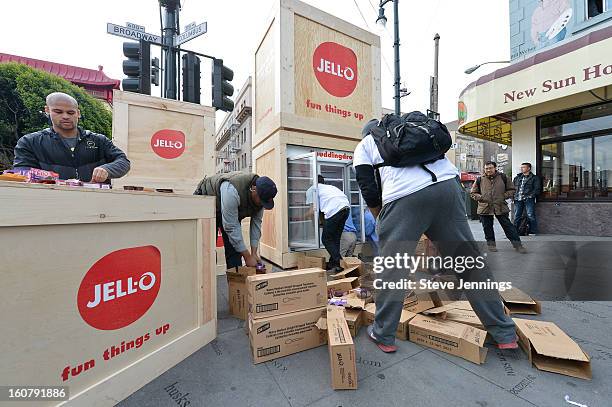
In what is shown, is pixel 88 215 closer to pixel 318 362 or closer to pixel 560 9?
pixel 318 362

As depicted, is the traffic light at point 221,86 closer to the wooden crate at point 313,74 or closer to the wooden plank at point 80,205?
the wooden crate at point 313,74

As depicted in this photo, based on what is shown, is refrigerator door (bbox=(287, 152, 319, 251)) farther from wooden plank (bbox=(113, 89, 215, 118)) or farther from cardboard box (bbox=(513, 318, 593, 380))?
cardboard box (bbox=(513, 318, 593, 380))

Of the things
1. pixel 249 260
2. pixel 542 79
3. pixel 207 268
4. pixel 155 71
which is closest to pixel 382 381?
pixel 207 268

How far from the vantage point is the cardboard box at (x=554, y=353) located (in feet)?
5.38

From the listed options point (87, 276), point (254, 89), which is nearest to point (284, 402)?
point (87, 276)

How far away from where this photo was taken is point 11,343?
113cm

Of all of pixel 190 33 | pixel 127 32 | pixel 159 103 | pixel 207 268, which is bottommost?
pixel 207 268

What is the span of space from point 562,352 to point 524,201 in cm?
659

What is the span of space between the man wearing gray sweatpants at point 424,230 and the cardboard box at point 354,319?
24 centimetres

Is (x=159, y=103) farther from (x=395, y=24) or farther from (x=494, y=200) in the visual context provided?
(x=395, y=24)

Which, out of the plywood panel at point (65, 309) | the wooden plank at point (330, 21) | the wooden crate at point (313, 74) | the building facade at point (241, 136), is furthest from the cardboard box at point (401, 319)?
the building facade at point (241, 136)

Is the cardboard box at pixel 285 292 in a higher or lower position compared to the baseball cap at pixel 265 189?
lower

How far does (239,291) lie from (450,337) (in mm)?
1751

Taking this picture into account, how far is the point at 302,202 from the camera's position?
506 centimetres
